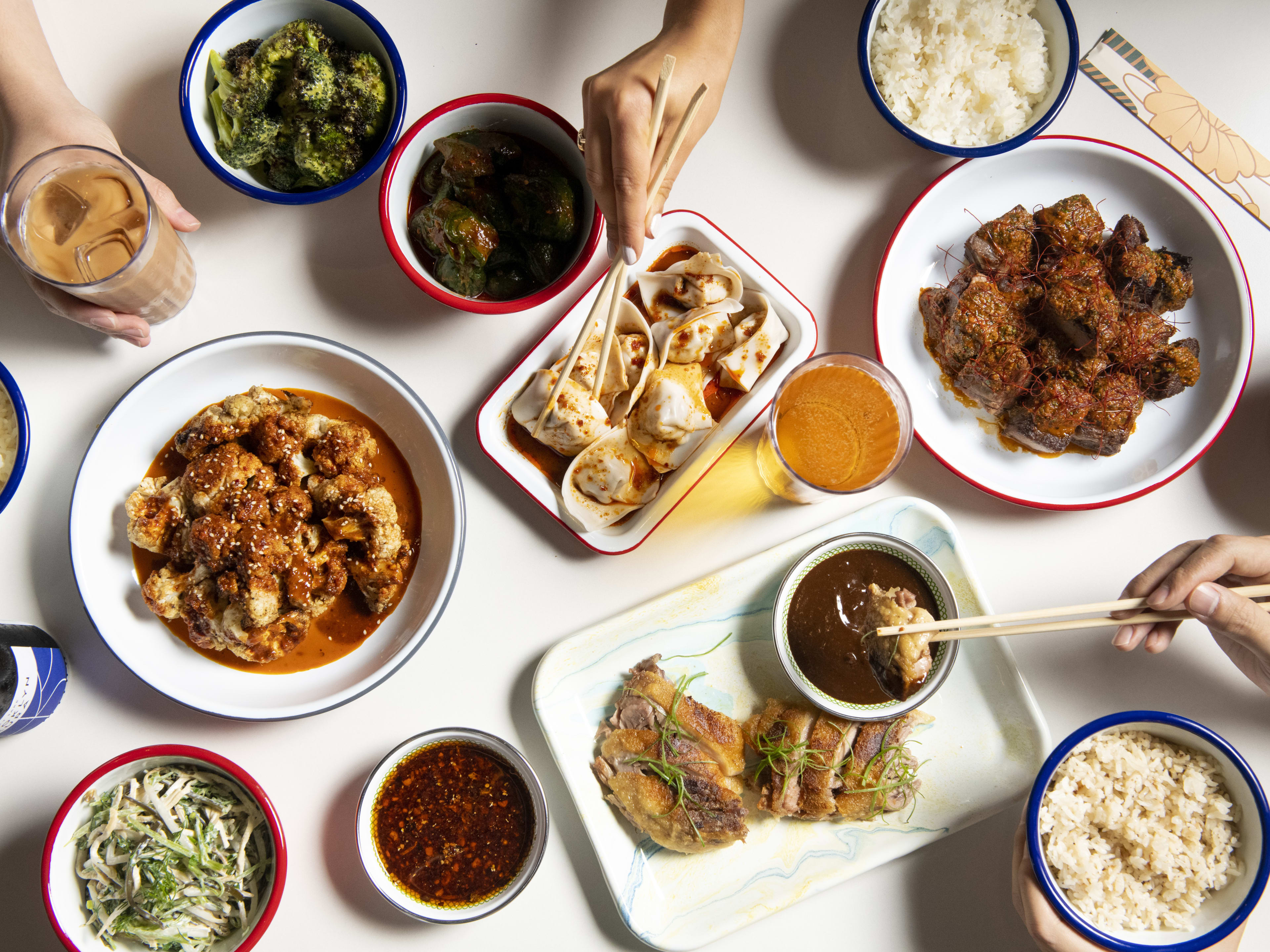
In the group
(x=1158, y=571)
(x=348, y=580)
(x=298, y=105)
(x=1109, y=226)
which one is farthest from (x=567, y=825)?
(x=1109, y=226)

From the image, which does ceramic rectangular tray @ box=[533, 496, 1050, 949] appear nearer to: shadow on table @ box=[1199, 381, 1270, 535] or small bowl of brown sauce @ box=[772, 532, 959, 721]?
small bowl of brown sauce @ box=[772, 532, 959, 721]

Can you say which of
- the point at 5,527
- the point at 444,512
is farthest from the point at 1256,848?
the point at 5,527

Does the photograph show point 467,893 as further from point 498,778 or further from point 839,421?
point 839,421

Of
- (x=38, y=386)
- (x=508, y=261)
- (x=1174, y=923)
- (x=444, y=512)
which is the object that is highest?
(x=508, y=261)

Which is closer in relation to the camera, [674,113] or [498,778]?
[674,113]

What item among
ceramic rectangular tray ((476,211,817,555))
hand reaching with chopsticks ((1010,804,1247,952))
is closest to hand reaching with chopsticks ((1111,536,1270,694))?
hand reaching with chopsticks ((1010,804,1247,952))

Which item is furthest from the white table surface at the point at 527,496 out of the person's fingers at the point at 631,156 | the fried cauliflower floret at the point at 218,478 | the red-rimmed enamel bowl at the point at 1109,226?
the person's fingers at the point at 631,156

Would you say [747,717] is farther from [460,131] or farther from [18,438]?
[18,438]
